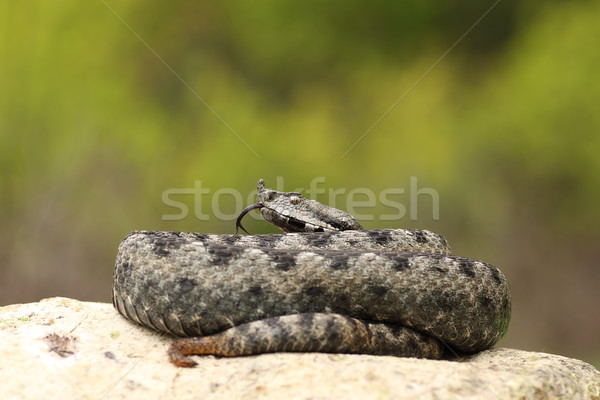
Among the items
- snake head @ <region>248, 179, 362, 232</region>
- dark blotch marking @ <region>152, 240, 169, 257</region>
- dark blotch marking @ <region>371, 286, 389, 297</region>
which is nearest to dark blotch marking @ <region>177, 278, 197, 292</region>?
dark blotch marking @ <region>152, 240, 169, 257</region>

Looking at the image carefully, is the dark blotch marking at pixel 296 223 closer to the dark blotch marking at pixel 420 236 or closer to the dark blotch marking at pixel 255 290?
the dark blotch marking at pixel 420 236

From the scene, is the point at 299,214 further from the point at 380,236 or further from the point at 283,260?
the point at 283,260

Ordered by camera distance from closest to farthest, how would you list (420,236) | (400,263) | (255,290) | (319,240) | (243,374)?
1. (243,374)
2. (255,290)
3. (400,263)
4. (319,240)
5. (420,236)

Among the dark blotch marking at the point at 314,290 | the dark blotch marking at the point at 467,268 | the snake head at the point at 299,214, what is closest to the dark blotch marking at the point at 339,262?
the dark blotch marking at the point at 314,290

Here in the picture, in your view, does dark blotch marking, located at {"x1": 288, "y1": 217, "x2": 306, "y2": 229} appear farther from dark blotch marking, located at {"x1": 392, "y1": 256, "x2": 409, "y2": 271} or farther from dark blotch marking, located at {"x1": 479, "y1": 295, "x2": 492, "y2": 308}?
dark blotch marking, located at {"x1": 479, "y1": 295, "x2": 492, "y2": 308}

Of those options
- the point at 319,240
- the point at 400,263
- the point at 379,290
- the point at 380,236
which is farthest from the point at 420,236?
the point at 379,290

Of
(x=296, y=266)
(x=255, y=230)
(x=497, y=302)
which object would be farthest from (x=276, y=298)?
(x=255, y=230)

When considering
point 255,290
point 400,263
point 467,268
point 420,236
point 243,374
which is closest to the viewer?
point 243,374
